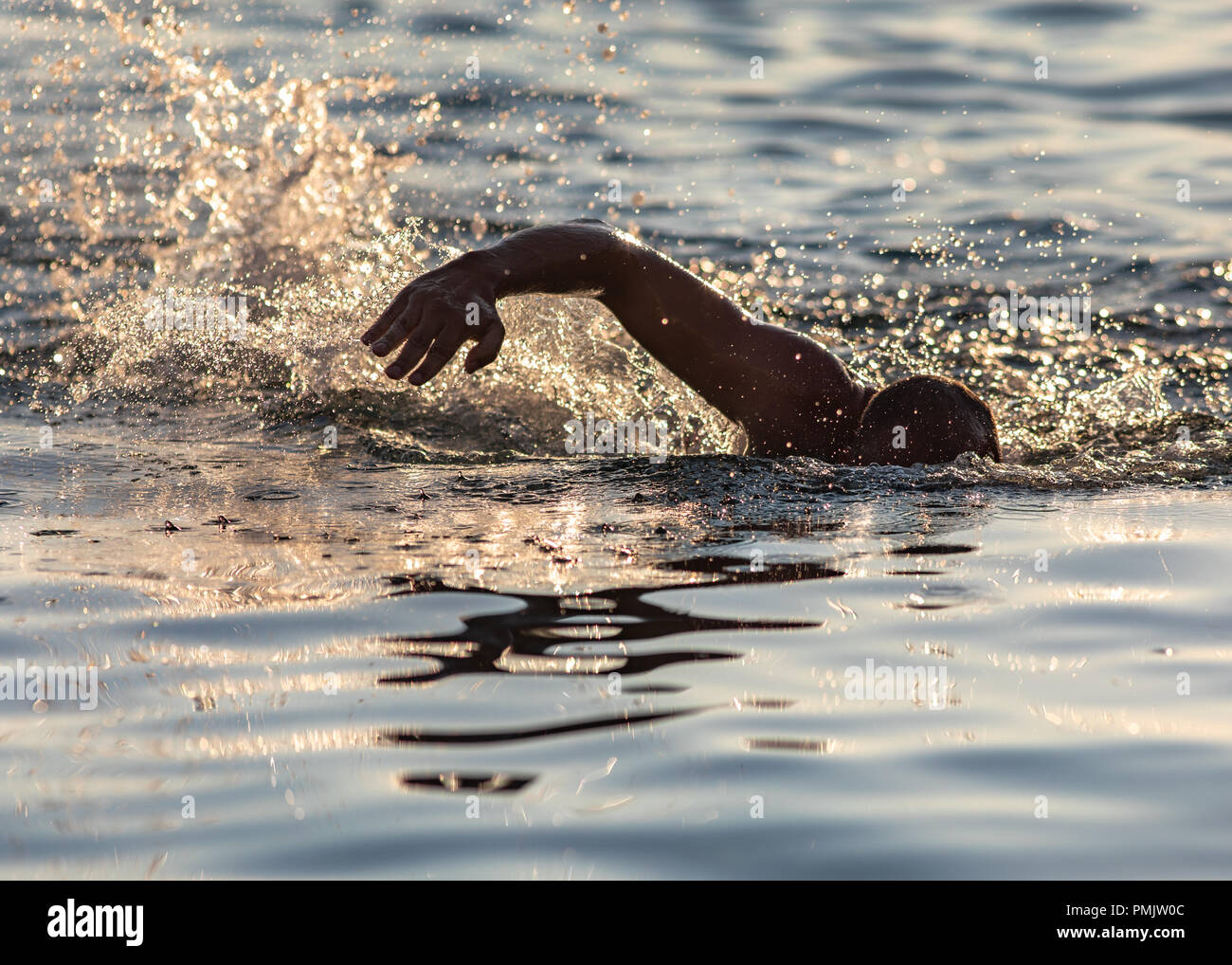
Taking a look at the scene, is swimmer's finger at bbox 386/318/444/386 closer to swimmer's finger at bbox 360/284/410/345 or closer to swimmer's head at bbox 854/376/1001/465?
swimmer's finger at bbox 360/284/410/345

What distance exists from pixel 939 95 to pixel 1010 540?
11.1 metres

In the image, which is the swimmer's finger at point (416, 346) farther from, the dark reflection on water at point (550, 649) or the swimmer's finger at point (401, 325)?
the dark reflection on water at point (550, 649)

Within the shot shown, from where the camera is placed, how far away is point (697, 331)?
18.2 ft

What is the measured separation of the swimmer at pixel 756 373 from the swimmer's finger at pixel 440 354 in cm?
80

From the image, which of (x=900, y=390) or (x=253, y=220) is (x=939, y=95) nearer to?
(x=253, y=220)

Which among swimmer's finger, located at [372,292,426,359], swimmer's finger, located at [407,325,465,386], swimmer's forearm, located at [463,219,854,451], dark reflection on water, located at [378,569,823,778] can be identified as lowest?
dark reflection on water, located at [378,569,823,778]

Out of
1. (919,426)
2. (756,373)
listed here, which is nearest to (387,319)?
(756,373)

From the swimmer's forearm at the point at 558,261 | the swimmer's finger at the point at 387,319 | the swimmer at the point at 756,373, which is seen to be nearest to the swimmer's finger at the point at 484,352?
the swimmer's finger at the point at 387,319

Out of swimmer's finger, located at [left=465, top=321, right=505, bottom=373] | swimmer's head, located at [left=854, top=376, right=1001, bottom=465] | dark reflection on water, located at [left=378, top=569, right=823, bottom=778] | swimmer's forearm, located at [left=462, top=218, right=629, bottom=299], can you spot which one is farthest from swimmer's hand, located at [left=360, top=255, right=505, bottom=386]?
swimmer's head, located at [left=854, top=376, right=1001, bottom=465]

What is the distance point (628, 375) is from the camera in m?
7.84

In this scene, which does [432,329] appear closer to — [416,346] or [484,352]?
[416,346]

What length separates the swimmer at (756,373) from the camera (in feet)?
17.0

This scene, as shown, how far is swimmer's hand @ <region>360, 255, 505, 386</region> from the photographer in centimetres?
401

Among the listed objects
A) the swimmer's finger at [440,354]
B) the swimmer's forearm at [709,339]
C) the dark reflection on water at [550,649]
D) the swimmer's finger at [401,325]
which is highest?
the swimmer's forearm at [709,339]
